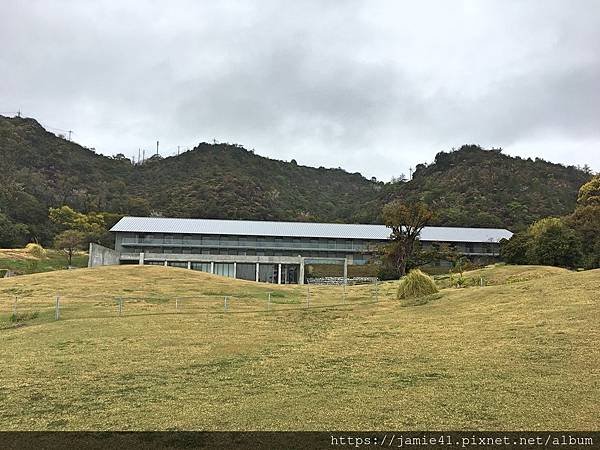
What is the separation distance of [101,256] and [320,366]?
50425mm

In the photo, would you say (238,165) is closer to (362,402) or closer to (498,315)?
(498,315)

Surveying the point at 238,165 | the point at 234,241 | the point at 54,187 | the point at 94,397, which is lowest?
the point at 94,397

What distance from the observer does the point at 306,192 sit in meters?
125

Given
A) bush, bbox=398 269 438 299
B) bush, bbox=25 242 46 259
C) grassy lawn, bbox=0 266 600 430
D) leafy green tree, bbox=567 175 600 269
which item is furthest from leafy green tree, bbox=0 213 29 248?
leafy green tree, bbox=567 175 600 269

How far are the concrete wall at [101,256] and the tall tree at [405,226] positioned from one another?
96.9 ft

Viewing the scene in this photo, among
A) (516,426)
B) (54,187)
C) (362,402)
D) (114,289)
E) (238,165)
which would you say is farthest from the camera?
(238,165)

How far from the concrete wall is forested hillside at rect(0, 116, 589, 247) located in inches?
745

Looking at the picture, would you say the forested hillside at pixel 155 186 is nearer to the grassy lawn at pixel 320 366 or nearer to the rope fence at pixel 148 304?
the rope fence at pixel 148 304

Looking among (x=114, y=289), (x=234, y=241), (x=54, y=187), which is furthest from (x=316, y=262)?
(x=54, y=187)

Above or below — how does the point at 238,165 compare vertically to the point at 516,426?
above

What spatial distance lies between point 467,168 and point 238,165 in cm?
4887

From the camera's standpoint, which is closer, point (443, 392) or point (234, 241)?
point (443, 392)

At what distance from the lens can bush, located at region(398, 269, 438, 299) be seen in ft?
87.7

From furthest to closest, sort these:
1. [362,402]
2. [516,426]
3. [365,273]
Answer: [365,273] → [362,402] → [516,426]
